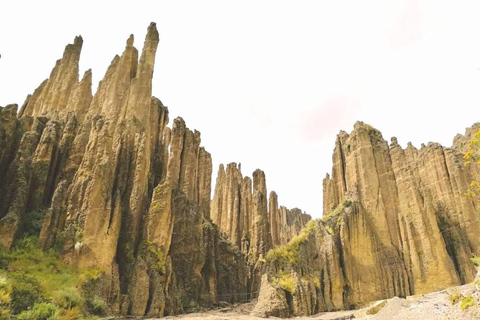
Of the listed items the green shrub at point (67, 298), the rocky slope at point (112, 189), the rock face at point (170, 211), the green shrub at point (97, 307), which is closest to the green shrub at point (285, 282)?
the rock face at point (170, 211)

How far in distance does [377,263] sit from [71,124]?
29786mm

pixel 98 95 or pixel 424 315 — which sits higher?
pixel 98 95

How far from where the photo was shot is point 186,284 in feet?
124

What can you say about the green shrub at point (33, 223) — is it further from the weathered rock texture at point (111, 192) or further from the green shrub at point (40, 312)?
the green shrub at point (40, 312)

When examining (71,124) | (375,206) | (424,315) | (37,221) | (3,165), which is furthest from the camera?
(375,206)

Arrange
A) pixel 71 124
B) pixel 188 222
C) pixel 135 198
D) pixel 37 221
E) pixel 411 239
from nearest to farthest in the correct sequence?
pixel 37 221 < pixel 135 198 < pixel 71 124 < pixel 411 239 < pixel 188 222

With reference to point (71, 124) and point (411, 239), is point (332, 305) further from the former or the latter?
point (71, 124)

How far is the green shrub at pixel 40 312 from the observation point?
16594mm

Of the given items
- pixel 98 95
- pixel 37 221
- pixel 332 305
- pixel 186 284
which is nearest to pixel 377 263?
pixel 332 305

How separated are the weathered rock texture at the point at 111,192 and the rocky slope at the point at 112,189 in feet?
0.25

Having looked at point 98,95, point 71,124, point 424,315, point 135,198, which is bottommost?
point 424,315

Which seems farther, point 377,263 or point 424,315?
point 377,263

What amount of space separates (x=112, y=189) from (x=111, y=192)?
1240mm

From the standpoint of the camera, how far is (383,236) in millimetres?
35406
